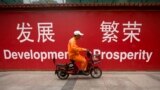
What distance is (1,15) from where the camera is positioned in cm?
1147

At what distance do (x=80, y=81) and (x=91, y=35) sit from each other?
291 cm

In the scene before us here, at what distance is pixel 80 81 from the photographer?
9.41 m

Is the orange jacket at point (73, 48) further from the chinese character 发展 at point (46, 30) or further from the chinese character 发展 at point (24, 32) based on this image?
the chinese character 发展 at point (24, 32)

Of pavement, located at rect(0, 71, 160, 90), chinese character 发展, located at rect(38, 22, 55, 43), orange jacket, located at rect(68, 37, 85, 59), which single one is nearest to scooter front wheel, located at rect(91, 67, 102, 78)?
pavement, located at rect(0, 71, 160, 90)

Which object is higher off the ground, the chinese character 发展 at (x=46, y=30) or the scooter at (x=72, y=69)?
the chinese character 发展 at (x=46, y=30)

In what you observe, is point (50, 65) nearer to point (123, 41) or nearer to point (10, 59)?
point (10, 59)

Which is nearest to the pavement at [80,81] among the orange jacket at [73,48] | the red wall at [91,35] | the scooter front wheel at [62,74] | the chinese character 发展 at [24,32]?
the scooter front wheel at [62,74]

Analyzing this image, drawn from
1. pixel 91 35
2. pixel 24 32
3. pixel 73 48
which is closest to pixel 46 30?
pixel 24 32

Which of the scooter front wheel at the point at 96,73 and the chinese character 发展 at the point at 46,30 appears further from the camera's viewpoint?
the chinese character 发展 at the point at 46,30

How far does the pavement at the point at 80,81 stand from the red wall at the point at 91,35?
28.5 inches

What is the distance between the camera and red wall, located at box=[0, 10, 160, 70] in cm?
1131

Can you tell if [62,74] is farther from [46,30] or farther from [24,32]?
[24,32]

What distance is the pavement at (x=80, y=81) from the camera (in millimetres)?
8358

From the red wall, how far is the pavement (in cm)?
72
